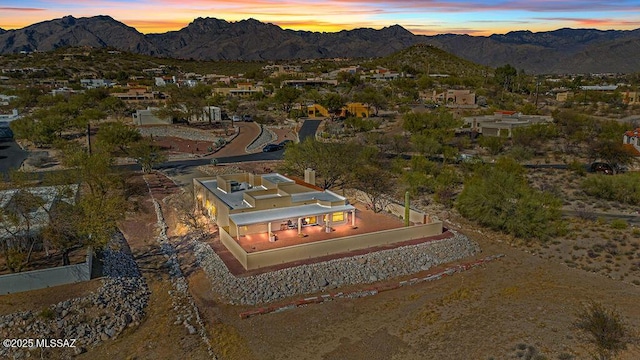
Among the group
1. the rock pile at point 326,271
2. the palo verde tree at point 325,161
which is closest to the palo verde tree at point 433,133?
the palo verde tree at point 325,161

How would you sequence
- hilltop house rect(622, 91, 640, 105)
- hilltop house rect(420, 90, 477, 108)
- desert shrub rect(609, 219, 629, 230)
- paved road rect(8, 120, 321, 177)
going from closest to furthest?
desert shrub rect(609, 219, 629, 230) < paved road rect(8, 120, 321, 177) < hilltop house rect(420, 90, 477, 108) < hilltop house rect(622, 91, 640, 105)

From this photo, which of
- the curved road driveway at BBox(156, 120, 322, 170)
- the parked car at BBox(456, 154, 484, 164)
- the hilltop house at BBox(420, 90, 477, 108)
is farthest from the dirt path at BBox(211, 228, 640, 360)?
the hilltop house at BBox(420, 90, 477, 108)

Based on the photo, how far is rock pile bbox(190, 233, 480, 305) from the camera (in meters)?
21.5

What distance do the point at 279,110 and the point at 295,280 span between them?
202 ft

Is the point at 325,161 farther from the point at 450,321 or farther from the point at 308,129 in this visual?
the point at 308,129

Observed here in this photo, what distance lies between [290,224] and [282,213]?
0.78m

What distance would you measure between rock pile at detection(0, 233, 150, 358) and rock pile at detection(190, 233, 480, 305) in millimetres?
3454

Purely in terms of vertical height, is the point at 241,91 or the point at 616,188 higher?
the point at 241,91

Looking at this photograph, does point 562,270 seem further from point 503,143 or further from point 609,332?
point 503,143

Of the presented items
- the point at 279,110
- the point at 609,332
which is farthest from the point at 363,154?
the point at 279,110

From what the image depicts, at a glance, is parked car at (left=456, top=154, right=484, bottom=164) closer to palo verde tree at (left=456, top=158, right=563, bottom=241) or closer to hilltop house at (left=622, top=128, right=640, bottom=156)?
palo verde tree at (left=456, top=158, right=563, bottom=241)

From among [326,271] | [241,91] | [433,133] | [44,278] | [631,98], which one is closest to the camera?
[44,278]

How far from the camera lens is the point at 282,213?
27.0 m

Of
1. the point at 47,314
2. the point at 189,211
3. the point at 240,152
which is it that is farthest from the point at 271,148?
the point at 47,314
